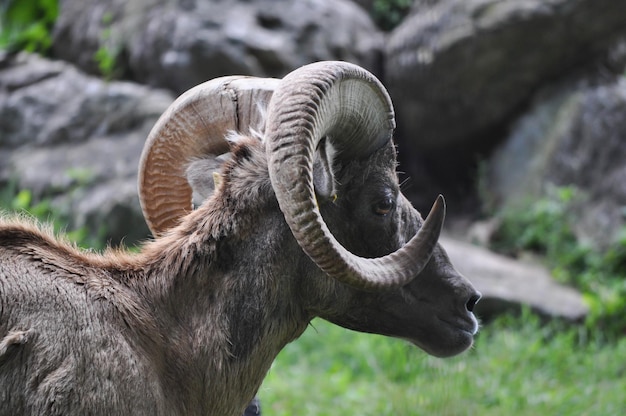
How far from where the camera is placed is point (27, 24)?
37.8 ft

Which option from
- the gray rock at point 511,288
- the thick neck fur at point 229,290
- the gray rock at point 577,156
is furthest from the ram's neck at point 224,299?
the gray rock at point 577,156

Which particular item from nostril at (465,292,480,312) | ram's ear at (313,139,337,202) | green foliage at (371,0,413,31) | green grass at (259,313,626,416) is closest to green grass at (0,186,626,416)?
green grass at (259,313,626,416)

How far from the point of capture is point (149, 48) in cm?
1007

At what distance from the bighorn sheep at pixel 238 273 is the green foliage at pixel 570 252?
5328 millimetres

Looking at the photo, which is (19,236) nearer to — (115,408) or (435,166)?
(115,408)

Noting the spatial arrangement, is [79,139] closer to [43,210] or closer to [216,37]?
[43,210]

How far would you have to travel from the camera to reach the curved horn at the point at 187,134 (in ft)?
12.0

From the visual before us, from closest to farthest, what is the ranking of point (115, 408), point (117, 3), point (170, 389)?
1. point (115, 408)
2. point (170, 389)
3. point (117, 3)

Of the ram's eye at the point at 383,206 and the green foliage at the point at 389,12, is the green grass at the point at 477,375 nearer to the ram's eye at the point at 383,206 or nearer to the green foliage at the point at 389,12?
the ram's eye at the point at 383,206

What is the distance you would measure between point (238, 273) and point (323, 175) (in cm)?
50

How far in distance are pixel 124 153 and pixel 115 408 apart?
682cm

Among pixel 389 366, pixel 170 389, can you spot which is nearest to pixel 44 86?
pixel 389 366

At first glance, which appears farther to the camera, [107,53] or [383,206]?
[107,53]

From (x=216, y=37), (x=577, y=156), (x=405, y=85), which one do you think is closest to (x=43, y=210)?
(x=216, y=37)
